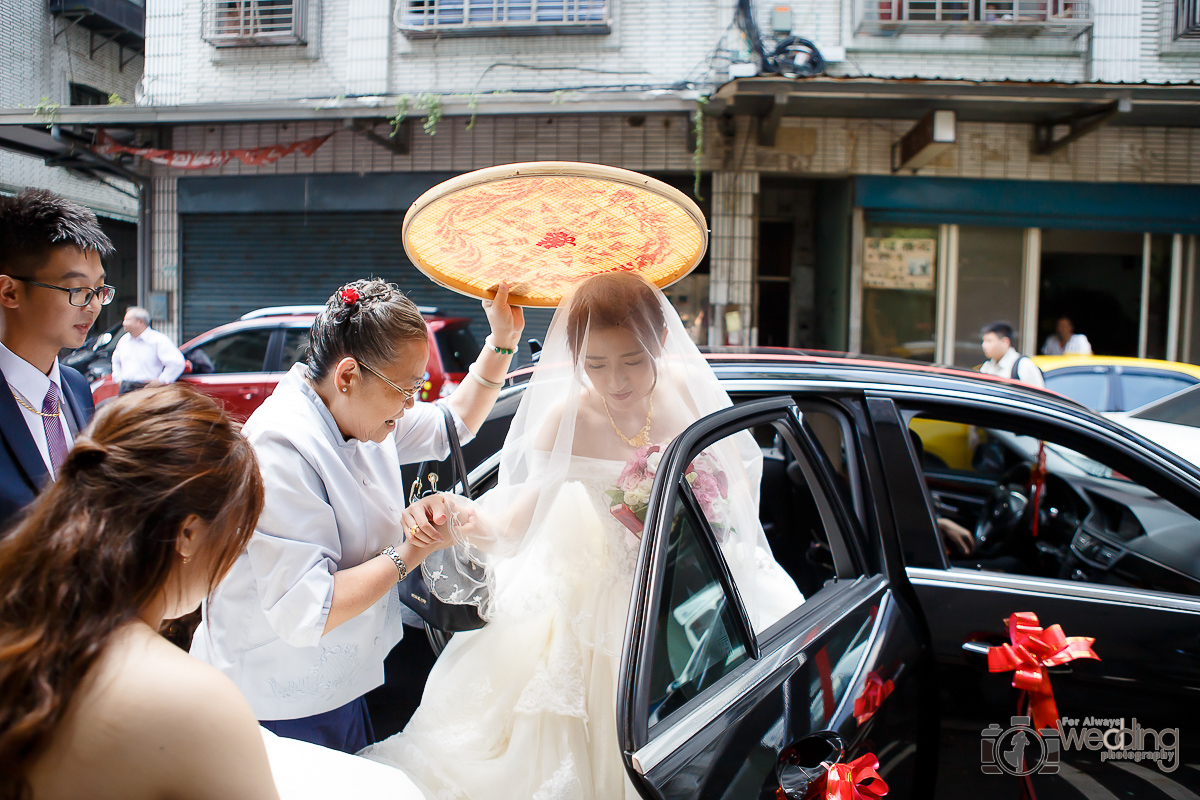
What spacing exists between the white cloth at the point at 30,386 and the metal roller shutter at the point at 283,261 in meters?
7.20

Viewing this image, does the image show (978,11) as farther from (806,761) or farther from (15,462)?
(15,462)

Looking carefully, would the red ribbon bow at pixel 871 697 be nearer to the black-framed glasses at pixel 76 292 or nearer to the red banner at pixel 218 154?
the black-framed glasses at pixel 76 292

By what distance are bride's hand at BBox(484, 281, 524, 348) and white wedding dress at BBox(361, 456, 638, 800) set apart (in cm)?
42

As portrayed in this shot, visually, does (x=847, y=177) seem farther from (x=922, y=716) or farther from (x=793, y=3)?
(x=922, y=716)

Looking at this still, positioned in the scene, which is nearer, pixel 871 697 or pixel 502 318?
pixel 871 697

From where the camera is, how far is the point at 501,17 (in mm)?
8320

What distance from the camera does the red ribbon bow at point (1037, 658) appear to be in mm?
1586

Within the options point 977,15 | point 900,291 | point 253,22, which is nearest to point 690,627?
point 900,291

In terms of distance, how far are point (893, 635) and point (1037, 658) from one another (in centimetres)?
34

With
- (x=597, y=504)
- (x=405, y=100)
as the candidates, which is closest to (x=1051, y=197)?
(x=405, y=100)

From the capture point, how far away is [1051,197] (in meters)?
8.11

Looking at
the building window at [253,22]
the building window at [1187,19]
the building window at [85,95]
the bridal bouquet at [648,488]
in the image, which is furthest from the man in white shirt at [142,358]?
the building window at [1187,19]

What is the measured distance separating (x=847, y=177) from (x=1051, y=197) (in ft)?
7.94

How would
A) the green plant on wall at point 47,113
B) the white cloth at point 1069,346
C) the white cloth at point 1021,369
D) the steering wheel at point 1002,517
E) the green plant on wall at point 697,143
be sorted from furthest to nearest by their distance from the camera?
the white cloth at point 1069,346
the green plant on wall at point 47,113
the green plant on wall at point 697,143
the white cloth at point 1021,369
the steering wheel at point 1002,517
